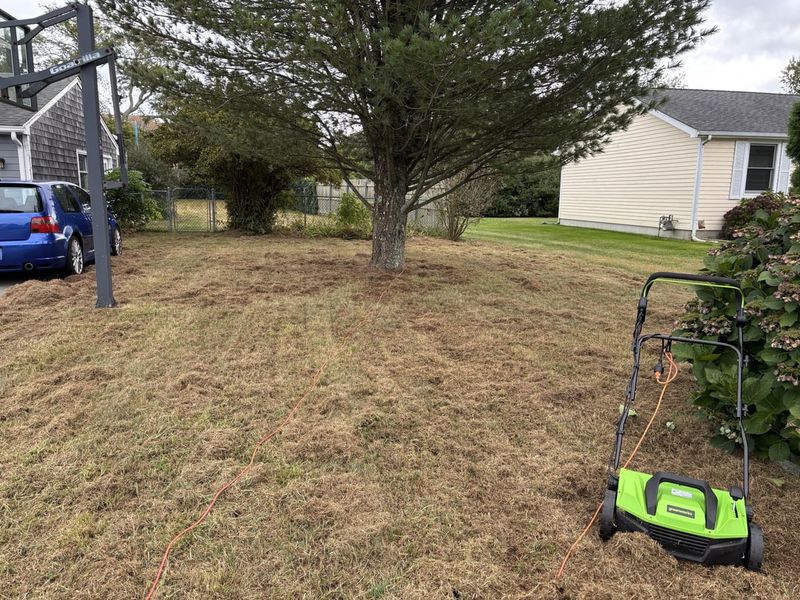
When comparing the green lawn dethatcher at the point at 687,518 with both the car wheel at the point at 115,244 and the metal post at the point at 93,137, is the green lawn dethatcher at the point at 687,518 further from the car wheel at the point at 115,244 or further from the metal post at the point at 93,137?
the car wheel at the point at 115,244

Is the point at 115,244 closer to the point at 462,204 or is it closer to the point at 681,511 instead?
the point at 462,204

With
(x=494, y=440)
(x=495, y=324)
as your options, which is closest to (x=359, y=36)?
(x=495, y=324)

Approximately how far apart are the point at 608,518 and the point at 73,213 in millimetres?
8352

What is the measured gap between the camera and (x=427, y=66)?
5344mm

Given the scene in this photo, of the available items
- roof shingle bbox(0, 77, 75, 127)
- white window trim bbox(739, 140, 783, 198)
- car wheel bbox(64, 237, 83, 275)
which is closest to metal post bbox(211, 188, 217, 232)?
roof shingle bbox(0, 77, 75, 127)

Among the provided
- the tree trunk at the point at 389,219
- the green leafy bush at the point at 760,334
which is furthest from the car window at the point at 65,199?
the green leafy bush at the point at 760,334

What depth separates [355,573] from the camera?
2.07m

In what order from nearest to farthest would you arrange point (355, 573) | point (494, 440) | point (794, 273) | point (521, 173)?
point (355, 573), point (794, 273), point (494, 440), point (521, 173)

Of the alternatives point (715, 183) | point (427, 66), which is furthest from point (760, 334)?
point (715, 183)

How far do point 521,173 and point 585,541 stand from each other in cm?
713

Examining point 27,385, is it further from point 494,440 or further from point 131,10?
point 131,10

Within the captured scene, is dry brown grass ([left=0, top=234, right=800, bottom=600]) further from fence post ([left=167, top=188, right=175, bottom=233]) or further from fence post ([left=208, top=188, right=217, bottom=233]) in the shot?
fence post ([left=208, top=188, right=217, bottom=233])

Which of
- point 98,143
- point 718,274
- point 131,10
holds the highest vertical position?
point 131,10

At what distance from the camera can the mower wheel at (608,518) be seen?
88.0 inches
